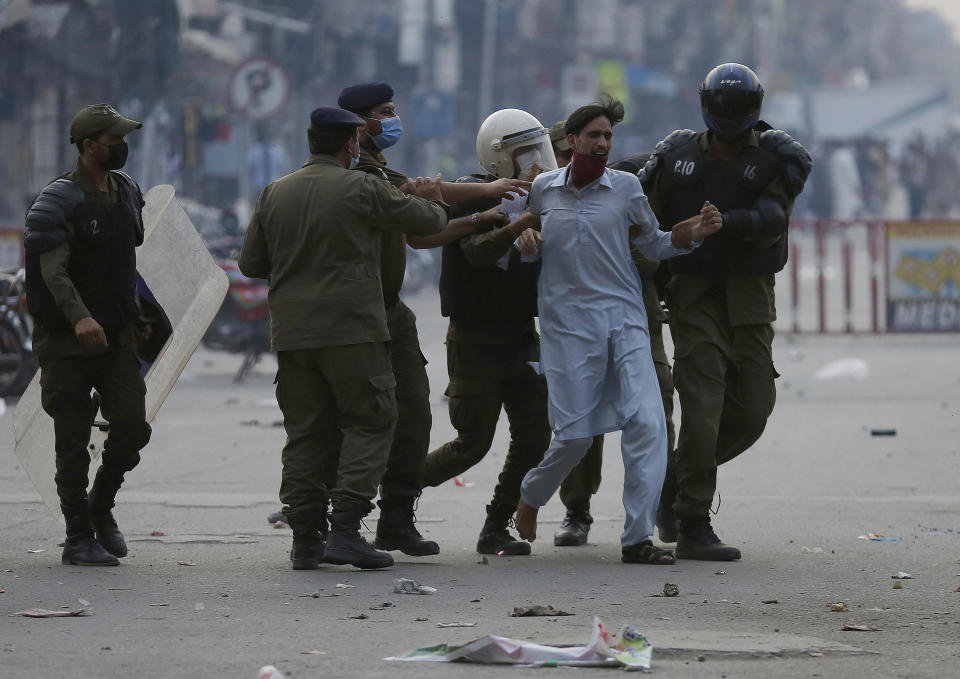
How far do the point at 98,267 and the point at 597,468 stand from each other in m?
2.20

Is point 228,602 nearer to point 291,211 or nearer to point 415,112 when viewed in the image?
point 291,211

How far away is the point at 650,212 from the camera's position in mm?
6934

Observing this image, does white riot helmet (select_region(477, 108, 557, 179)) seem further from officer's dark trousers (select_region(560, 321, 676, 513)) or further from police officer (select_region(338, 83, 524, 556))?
officer's dark trousers (select_region(560, 321, 676, 513))

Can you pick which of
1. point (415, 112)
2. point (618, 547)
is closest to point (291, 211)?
point (618, 547)

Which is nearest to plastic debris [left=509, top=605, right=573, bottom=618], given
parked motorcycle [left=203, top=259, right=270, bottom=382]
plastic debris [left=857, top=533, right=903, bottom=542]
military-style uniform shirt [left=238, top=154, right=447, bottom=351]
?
military-style uniform shirt [left=238, top=154, right=447, bottom=351]

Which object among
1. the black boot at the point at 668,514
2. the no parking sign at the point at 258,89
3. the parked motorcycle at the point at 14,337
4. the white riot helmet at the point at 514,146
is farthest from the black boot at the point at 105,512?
the no parking sign at the point at 258,89

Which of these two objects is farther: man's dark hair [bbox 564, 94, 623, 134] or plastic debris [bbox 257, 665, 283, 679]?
man's dark hair [bbox 564, 94, 623, 134]

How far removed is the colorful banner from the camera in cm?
2028

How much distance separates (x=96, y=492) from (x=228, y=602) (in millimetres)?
1346

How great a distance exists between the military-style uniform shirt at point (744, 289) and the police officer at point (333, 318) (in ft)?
3.37

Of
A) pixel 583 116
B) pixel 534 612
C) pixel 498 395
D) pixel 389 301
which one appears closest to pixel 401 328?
pixel 389 301

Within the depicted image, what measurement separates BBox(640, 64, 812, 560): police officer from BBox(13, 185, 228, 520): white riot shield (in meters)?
1.84

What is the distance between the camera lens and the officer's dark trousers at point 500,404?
23.9 ft

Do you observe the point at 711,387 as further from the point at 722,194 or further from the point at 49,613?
the point at 49,613
